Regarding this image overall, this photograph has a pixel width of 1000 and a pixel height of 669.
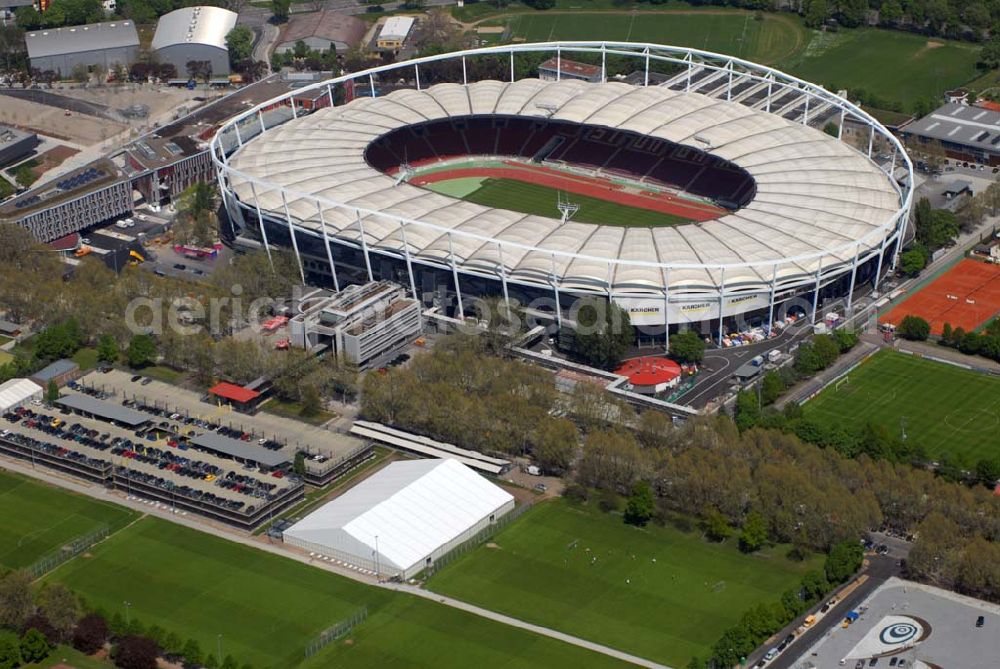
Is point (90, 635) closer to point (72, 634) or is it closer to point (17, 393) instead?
point (72, 634)

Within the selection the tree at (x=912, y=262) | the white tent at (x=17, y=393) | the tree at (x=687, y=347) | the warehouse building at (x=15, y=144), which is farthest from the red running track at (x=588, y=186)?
the white tent at (x=17, y=393)

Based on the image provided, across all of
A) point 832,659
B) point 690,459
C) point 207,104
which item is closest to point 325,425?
point 690,459

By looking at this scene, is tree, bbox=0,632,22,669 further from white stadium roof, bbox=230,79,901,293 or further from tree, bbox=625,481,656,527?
white stadium roof, bbox=230,79,901,293

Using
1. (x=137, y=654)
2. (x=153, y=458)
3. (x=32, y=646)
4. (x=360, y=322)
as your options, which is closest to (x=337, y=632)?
(x=137, y=654)

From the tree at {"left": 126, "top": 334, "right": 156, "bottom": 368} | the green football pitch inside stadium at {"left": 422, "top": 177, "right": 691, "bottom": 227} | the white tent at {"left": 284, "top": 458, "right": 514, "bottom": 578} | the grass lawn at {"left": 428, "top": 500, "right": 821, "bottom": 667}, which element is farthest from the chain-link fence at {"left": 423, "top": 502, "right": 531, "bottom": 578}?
the green football pitch inside stadium at {"left": 422, "top": 177, "right": 691, "bottom": 227}

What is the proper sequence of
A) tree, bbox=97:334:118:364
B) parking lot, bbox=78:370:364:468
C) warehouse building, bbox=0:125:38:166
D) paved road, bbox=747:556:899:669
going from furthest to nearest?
warehouse building, bbox=0:125:38:166 → tree, bbox=97:334:118:364 → parking lot, bbox=78:370:364:468 → paved road, bbox=747:556:899:669

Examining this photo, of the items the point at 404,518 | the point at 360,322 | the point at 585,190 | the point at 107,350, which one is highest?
the point at 360,322

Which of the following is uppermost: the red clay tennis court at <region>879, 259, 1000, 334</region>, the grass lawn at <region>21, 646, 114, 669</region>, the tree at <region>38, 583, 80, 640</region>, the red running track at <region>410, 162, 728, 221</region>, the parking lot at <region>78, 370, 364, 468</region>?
the tree at <region>38, 583, 80, 640</region>
